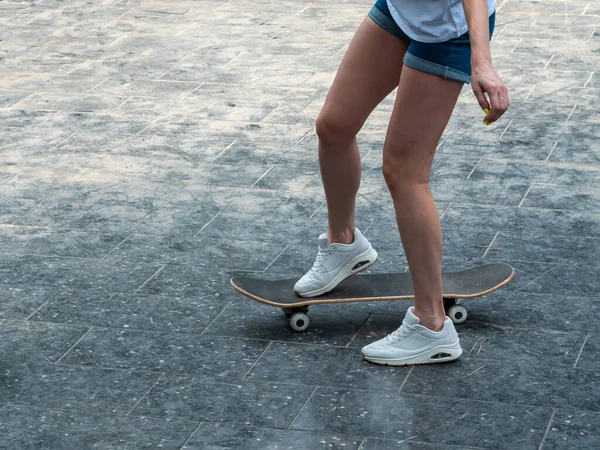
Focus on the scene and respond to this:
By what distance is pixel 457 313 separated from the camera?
13.7ft

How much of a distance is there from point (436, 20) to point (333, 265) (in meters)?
1.10

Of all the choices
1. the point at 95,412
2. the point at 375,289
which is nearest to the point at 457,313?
the point at 375,289

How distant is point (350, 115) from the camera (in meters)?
3.89

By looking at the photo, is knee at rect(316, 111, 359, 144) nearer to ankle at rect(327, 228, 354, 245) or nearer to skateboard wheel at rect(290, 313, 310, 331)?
ankle at rect(327, 228, 354, 245)

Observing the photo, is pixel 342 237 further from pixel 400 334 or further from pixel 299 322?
pixel 400 334

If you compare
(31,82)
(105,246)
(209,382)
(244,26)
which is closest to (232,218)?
(105,246)

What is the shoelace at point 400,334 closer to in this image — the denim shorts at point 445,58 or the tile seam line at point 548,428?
the tile seam line at point 548,428

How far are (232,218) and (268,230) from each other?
23cm

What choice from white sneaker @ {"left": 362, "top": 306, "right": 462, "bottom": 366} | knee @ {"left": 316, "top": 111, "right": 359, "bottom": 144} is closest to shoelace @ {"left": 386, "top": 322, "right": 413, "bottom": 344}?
white sneaker @ {"left": 362, "top": 306, "right": 462, "bottom": 366}

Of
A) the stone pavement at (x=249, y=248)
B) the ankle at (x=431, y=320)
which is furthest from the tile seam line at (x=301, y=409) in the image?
the ankle at (x=431, y=320)

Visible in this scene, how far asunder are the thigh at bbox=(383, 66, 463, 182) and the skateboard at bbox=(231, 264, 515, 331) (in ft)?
1.96

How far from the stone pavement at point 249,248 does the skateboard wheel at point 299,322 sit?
1.4 inches

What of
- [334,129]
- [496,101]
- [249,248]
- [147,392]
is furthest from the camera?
[249,248]

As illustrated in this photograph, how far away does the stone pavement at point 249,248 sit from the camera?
11.6 ft
